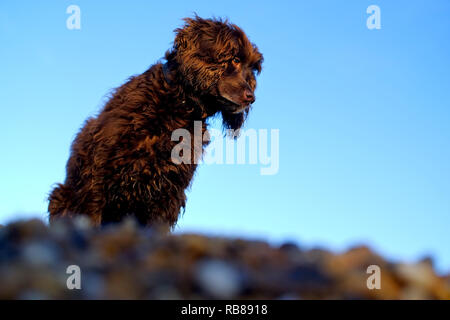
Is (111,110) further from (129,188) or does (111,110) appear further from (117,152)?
(129,188)

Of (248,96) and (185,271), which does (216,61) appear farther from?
(185,271)

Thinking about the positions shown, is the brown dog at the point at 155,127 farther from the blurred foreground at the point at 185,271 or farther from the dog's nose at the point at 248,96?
the blurred foreground at the point at 185,271

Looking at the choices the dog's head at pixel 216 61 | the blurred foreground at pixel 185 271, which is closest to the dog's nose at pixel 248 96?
the dog's head at pixel 216 61

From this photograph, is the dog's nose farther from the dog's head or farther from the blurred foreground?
the blurred foreground

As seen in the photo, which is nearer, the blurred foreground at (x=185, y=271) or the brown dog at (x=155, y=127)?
the blurred foreground at (x=185, y=271)

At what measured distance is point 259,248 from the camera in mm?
2906

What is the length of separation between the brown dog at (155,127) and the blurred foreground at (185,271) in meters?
2.68

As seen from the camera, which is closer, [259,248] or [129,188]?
[259,248]

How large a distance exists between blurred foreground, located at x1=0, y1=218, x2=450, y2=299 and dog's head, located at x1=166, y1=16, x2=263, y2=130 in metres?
3.53

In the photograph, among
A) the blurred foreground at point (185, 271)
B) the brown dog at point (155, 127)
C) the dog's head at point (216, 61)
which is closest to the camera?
the blurred foreground at point (185, 271)

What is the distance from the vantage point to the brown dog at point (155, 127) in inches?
218

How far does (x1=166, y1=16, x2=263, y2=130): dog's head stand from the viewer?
6043mm
